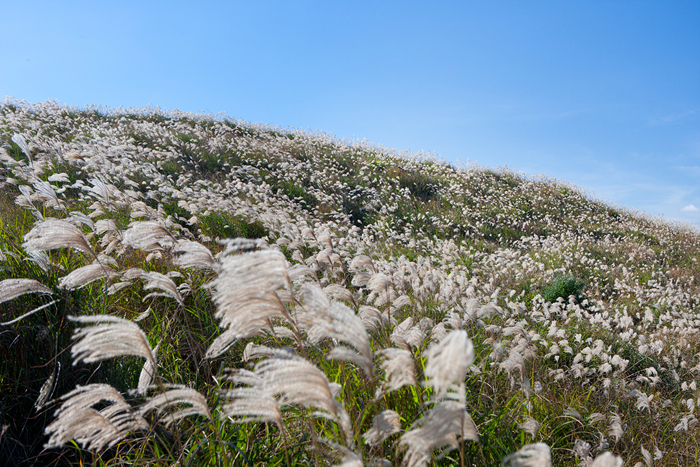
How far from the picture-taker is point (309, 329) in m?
2.19

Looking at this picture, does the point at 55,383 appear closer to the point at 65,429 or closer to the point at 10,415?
the point at 10,415

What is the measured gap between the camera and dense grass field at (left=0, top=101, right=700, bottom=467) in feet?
4.75

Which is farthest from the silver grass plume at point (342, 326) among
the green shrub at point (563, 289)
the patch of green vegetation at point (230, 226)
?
the green shrub at point (563, 289)

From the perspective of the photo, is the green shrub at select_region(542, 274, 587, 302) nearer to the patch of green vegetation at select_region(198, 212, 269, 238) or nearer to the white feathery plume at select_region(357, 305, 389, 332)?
the patch of green vegetation at select_region(198, 212, 269, 238)

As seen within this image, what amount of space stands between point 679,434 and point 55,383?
5509mm

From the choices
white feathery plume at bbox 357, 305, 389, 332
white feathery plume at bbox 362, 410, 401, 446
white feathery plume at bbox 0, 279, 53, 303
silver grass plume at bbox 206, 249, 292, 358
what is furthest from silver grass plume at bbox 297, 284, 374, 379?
white feathery plume at bbox 0, 279, 53, 303

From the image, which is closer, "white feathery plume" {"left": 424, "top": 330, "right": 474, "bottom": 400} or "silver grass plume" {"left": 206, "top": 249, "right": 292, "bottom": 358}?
"white feathery plume" {"left": 424, "top": 330, "right": 474, "bottom": 400}

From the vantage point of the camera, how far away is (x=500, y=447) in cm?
240

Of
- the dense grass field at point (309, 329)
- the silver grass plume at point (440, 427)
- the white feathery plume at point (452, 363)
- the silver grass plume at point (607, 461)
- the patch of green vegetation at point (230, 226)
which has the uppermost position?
the white feathery plume at point (452, 363)

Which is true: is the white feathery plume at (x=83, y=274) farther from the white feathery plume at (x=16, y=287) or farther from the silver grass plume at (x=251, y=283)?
the silver grass plume at (x=251, y=283)

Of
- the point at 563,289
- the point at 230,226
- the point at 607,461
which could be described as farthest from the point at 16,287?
the point at 563,289

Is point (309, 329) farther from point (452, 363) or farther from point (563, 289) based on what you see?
point (563, 289)

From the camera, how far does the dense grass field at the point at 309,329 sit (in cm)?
145

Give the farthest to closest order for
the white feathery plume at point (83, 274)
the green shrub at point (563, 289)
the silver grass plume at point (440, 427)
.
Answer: the green shrub at point (563, 289), the white feathery plume at point (83, 274), the silver grass plume at point (440, 427)
